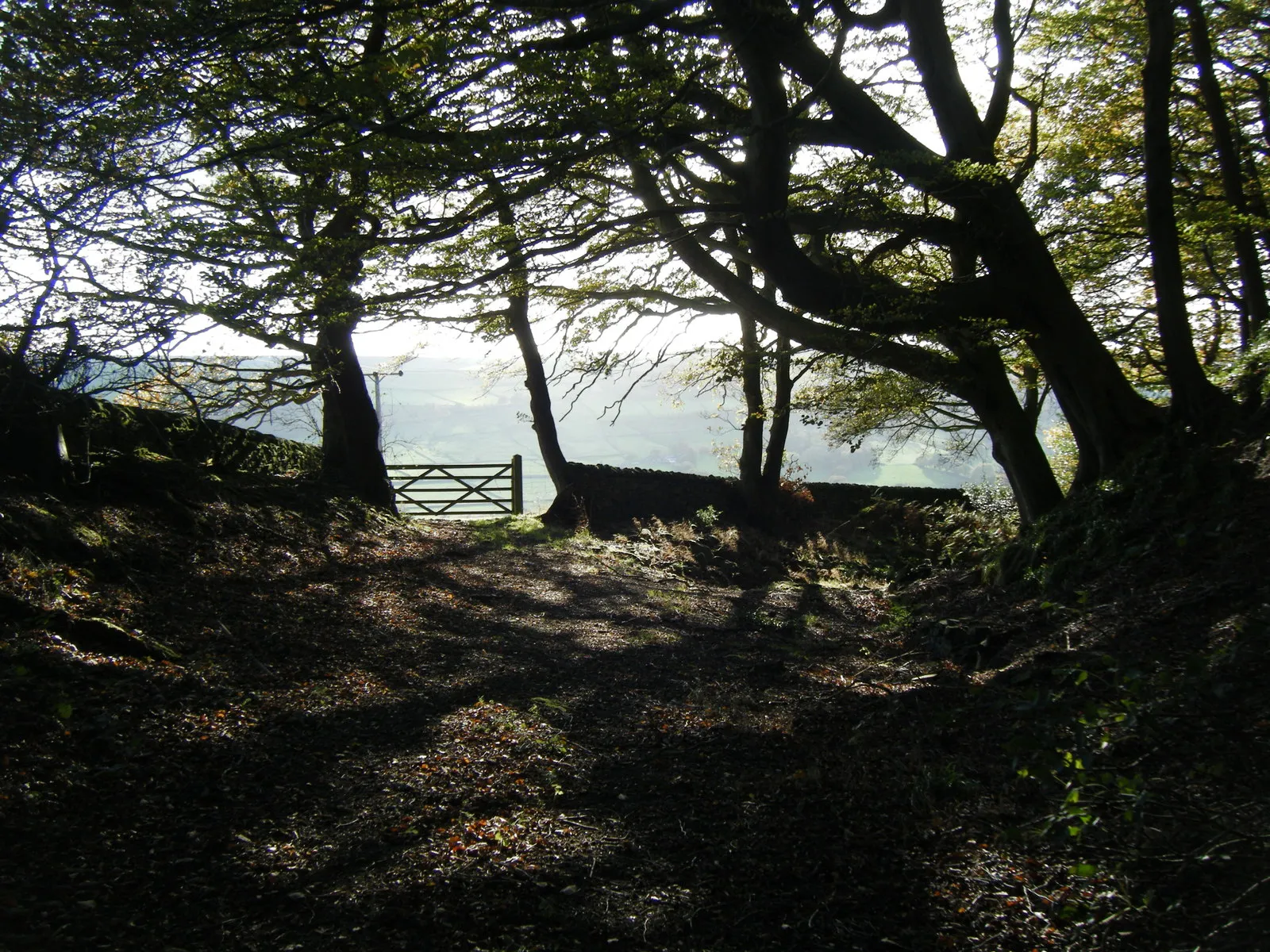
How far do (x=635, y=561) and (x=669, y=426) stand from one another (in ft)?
263

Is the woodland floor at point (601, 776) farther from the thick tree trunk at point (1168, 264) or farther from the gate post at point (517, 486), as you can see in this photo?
the gate post at point (517, 486)

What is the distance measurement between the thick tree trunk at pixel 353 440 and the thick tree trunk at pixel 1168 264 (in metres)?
10.1

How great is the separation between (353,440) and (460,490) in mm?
6543

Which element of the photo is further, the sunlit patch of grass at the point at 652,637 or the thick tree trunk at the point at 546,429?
the thick tree trunk at the point at 546,429

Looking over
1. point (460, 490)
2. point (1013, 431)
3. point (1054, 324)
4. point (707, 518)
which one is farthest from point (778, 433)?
point (1054, 324)

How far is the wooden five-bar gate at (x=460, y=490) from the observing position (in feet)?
60.3

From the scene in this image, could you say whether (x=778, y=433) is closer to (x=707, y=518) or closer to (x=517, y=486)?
(x=707, y=518)

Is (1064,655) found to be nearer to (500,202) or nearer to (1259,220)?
(500,202)

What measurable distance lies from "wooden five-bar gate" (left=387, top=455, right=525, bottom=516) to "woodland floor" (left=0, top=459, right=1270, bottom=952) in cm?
1140

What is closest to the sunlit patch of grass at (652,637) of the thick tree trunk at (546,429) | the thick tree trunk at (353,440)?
the thick tree trunk at (353,440)

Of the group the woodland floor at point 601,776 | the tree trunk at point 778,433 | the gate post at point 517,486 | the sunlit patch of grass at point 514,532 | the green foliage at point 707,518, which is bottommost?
the woodland floor at point 601,776

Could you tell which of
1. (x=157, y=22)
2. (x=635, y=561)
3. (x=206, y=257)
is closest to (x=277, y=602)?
(x=206, y=257)

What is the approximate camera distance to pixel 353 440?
12.3 m

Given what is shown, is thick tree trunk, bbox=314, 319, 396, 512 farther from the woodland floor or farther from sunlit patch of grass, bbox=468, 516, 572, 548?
the woodland floor
